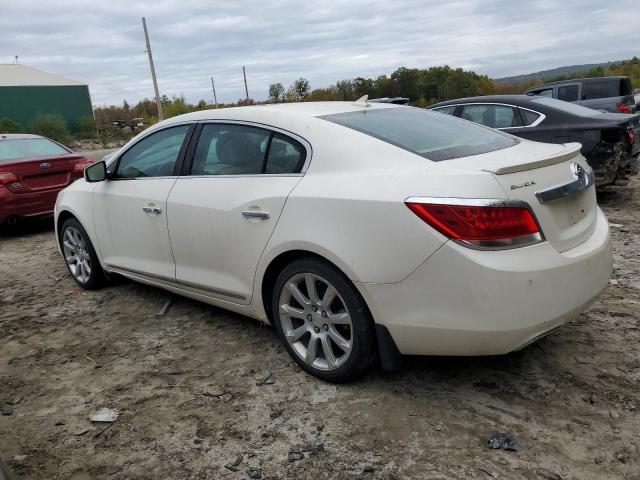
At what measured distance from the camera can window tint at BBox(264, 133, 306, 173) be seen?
3162 mm

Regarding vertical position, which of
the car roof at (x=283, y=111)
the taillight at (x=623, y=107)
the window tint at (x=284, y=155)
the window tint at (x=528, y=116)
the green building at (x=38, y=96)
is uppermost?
the green building at (x=38, y=96)

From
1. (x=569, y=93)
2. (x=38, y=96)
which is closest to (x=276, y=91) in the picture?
(x=38, y=96)

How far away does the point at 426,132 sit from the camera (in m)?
3.28

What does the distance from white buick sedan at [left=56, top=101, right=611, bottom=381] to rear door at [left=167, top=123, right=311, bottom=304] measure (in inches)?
0.4

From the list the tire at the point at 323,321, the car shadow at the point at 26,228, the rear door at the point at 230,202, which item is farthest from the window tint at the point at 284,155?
the car shadow at the point at 26,228

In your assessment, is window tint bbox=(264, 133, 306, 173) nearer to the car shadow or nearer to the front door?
the front door

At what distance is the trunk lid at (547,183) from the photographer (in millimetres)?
2557

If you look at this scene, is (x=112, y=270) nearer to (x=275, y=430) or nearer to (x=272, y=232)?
(x=272, y=232)

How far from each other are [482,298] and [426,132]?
3.98ft

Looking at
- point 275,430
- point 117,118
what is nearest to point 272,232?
point 275,430

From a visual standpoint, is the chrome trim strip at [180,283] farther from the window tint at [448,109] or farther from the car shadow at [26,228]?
the window tint at [448,109]

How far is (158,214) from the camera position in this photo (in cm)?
392

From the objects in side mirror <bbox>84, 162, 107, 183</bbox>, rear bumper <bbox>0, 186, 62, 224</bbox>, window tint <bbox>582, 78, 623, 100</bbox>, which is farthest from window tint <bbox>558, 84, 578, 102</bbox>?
side mirror <bbox>84, 162, 107, 183</bbox>

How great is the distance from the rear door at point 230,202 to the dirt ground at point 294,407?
0.53m
